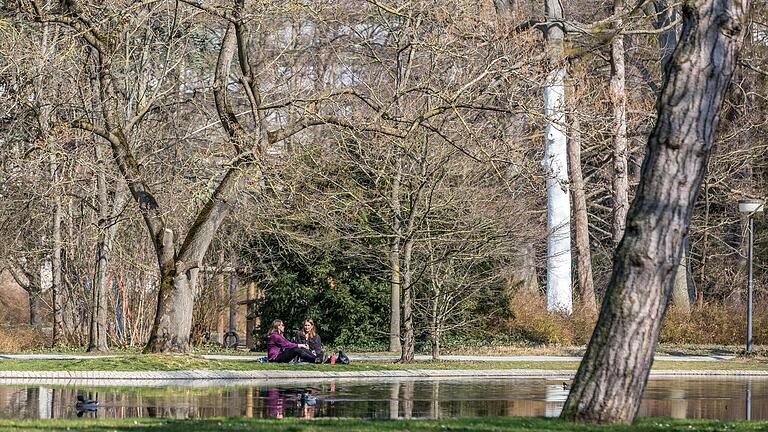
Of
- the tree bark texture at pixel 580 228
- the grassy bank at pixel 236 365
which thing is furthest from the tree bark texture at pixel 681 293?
the grassy bank at pixel 236 365

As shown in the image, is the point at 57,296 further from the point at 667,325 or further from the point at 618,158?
the point at 667,325

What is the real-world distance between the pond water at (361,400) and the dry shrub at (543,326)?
12973 mm

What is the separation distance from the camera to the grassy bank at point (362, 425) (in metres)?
11.3

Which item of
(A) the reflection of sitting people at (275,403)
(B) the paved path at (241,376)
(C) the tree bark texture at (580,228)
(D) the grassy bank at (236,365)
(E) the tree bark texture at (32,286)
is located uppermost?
(C) the tree bark texture at (580,228)

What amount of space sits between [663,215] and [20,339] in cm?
2634

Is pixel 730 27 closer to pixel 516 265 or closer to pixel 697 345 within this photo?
pixel 697 345

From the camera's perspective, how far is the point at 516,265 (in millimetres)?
40469

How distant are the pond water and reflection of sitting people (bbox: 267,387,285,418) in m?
0.01

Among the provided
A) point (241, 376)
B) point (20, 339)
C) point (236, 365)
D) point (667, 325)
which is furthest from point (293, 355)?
point (667, 325)

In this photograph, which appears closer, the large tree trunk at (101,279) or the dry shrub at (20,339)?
the large tree trunk at (101,279)

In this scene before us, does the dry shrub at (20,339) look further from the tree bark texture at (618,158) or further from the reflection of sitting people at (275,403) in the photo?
the tree bark texture at (618,158)

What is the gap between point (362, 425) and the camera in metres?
11.8

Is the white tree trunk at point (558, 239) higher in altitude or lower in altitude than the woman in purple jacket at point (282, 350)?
higher

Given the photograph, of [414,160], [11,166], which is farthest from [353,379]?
[11,166]
